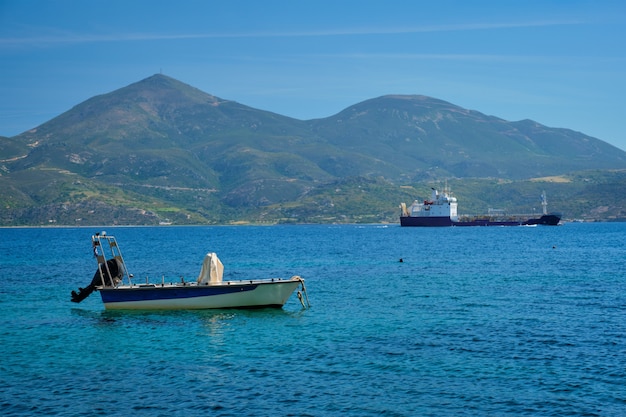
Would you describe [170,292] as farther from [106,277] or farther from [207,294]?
[106,277]

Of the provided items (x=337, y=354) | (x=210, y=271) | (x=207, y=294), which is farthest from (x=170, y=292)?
(x=337, y=354)

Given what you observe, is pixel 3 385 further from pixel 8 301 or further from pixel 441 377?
pixel 8 301

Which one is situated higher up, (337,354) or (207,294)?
(207,294)

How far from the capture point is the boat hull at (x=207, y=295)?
1886 inches

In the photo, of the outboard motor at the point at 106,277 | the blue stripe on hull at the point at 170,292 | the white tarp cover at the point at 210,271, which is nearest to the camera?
the blue stripe on hull at the point at 170,292

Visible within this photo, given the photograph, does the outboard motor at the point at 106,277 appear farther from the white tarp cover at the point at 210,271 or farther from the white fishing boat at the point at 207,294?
the white tarp cover at the point at 210,271

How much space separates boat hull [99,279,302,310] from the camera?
157ft

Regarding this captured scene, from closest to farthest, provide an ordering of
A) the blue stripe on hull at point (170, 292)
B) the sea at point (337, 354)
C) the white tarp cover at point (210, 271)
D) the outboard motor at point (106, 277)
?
the sea at point (337, 354), the blue stripe on hull at point (170, 292), the white tarp cover at point (210, 271), the outboard motor at point (106, 277)

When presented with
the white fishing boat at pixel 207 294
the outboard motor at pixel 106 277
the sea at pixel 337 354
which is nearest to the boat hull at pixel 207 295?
the white fishing boat at pixel 207 294

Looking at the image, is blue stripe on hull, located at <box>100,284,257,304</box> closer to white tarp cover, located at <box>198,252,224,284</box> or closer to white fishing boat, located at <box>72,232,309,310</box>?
white fishing boat, located at <box>72,232,309,310</box>

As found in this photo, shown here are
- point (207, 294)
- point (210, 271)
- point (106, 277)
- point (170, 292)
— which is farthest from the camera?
point (106, 277)

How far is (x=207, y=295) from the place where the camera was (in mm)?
48031

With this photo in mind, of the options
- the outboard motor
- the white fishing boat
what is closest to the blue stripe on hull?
the white fishing boat

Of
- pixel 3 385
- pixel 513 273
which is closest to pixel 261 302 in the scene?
pixel 3 385
